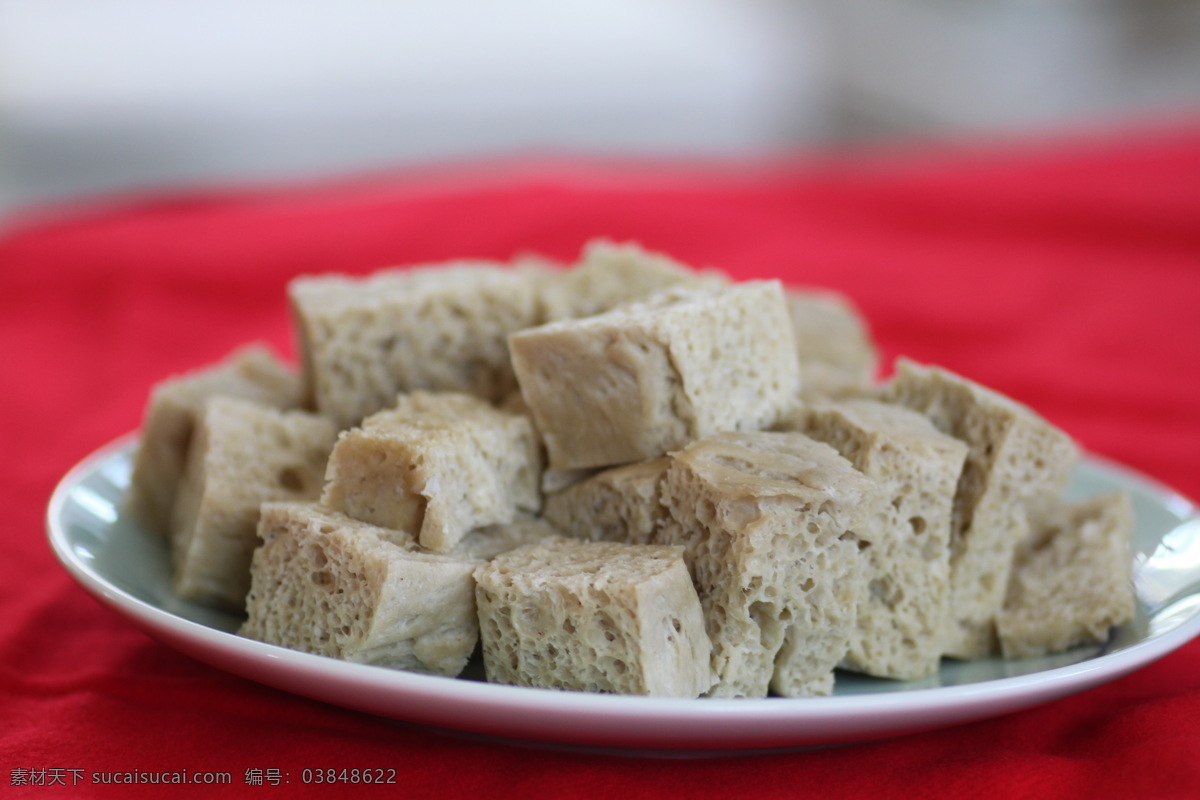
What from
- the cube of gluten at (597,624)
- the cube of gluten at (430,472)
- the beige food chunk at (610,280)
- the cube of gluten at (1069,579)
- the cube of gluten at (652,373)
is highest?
the beige food chunk at (610,280)

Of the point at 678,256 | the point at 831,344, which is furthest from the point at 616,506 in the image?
the point at 678,256

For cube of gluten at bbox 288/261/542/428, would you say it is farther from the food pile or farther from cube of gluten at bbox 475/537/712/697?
cube of gluten at bbox 475/537/712/697

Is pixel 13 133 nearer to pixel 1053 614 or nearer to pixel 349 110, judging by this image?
pixel 349 110

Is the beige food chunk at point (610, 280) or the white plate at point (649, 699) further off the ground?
the beige food chunk at point (610, 280)

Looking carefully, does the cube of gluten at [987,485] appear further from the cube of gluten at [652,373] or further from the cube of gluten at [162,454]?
the cube of gluten at [162,454]

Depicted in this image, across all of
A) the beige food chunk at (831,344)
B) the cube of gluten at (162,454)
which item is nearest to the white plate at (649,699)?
the cube of gluten at (162,454)

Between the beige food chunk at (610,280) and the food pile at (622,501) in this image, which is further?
the beige food chunk at (610,280)

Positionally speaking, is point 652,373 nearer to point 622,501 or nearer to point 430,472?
point 622,501

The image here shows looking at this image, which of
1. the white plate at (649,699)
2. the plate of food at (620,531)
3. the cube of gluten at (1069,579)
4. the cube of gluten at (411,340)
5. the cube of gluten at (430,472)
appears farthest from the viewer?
the cube of gluten at (411,340)
